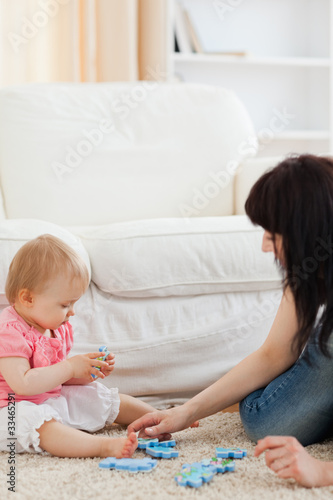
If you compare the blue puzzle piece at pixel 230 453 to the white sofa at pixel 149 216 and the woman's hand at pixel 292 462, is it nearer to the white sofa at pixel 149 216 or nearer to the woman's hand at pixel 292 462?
the woman's hand at pixel 292 462

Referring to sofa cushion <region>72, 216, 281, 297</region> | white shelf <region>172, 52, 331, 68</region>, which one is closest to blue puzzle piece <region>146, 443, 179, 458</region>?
sofa cushion <region>72, 216, 281, 297</region>

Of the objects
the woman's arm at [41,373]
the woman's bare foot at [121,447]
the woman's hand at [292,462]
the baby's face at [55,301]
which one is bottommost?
the woman's bare foot at [121,447]

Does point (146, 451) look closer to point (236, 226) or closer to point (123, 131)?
point (236, 226)

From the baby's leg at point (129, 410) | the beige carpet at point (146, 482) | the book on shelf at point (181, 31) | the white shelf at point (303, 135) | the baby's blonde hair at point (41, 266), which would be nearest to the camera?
the beige carpet at point (146, 482)

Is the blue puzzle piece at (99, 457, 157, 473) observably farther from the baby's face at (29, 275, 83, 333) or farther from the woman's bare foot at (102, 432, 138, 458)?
the baby's face at (29, 275, 83, 333)

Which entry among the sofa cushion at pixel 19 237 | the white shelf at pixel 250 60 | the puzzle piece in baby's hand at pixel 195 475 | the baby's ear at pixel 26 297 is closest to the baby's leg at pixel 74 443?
the puzzle piece in baby's hand at pixel 195 475

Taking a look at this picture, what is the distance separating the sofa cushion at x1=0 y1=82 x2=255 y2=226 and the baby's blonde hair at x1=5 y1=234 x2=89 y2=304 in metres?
0.80

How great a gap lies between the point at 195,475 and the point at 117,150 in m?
1.32

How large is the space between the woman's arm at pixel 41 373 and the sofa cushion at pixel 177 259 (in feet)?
0.93

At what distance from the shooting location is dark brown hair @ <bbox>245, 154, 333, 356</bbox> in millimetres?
961

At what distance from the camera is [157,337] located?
1.44 m

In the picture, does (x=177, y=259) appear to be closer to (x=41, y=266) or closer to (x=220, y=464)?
(x=41, y=266)

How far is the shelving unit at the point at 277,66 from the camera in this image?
334 centimetres

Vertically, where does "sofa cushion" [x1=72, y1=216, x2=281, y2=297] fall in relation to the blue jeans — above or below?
above
